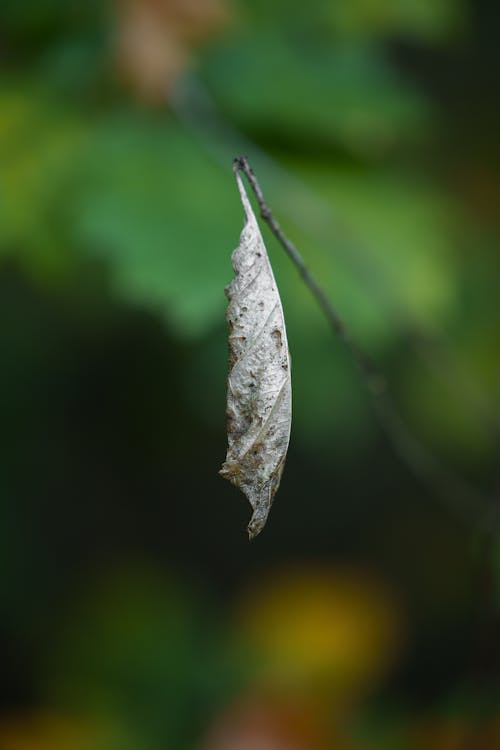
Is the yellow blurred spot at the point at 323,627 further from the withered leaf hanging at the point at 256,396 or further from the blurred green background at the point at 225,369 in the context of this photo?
the withered leaf hanging at the point at 256,396

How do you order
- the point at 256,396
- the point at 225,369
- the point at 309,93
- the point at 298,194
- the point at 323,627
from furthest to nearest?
1. the point at 323,627
2. the point at 225,369
3. the point at 309,93
4. the point at 298,194
5. the point at 256,396

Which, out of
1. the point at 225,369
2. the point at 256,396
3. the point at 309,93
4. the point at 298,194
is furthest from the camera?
the point at 225,369

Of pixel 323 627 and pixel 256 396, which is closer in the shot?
pixel 256 396

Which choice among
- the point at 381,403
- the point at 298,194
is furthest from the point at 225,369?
the point at 298,194

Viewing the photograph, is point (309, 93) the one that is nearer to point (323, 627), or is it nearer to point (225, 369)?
point (225, 369)

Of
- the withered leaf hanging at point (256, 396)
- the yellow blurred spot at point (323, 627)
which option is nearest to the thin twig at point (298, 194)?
the withered leaf hanging at point (256, 396)

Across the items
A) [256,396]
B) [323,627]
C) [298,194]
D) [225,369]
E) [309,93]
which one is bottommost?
[323,627]

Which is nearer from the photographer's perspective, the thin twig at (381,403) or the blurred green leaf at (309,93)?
the thin twig at (381,403)

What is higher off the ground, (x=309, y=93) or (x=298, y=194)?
(x=309, y=93)
